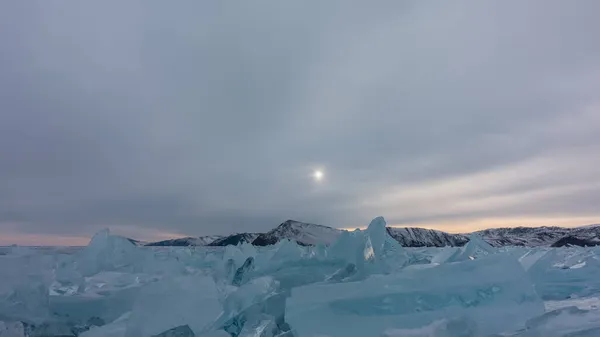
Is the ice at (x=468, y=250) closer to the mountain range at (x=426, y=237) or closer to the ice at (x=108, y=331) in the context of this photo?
the ice at (x=108, y=331)

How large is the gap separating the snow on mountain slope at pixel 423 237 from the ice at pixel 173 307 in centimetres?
10658

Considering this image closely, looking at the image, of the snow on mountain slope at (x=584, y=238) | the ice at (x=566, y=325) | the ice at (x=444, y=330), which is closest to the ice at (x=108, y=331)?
the ice at (x=444, y=330)

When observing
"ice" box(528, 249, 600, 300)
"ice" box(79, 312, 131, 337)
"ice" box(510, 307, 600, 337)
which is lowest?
"ice" box(79, 312, 131, 337)

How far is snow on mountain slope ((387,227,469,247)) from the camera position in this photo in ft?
356

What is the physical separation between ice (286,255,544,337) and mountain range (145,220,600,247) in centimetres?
6409

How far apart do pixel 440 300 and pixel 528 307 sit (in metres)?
0.74

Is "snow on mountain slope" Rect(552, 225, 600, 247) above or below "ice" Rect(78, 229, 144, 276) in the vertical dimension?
above

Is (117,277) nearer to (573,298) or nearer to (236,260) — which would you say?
(236,260)

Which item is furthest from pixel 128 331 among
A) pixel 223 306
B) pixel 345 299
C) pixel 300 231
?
pixel 300 231

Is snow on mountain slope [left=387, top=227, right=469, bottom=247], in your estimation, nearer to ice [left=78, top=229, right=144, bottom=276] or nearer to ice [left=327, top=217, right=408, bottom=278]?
ice [left=78, top=229, right=144, bottom=276]

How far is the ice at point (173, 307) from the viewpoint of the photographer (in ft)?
11.5

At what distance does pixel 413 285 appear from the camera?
396 centimetres

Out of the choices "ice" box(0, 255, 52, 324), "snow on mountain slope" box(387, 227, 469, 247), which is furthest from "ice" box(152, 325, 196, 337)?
"snow on mountain slope" box(387, 227, 469, 247)

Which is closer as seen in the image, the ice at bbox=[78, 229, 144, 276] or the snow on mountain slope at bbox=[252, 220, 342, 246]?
the ice at bbox=[78, 229, 144, 276]
